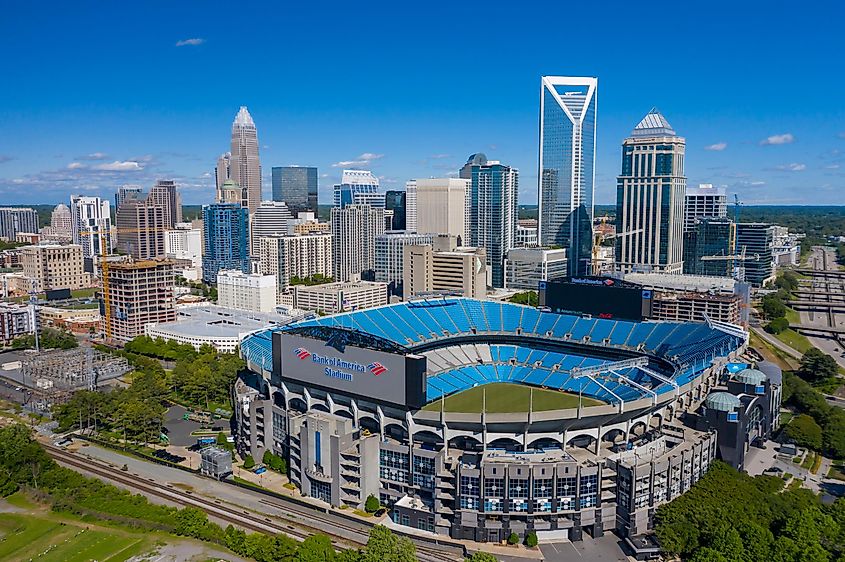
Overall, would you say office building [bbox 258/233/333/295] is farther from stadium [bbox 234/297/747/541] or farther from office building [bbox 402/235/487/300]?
stadium [bbox 234/297/747/541]

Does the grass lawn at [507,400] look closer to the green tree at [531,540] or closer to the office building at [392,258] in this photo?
the green tree at [531,540]

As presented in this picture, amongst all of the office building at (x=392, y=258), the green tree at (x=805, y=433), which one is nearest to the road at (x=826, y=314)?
Answer: the green tree at (x=805, y=433)

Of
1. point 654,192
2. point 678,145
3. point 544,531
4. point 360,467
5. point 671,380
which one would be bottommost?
point 544,531

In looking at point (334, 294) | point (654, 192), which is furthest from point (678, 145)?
point (334, 294)

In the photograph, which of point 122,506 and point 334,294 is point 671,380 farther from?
point 334,294

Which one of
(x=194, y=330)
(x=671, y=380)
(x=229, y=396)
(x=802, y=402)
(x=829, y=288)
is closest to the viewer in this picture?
(x=671, y=380)

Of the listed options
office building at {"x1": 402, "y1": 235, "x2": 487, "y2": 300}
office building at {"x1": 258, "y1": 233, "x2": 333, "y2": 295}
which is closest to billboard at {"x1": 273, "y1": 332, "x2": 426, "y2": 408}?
office building at {"x1": 402, "y1": 235, "x2": 487, "y2": 300}
